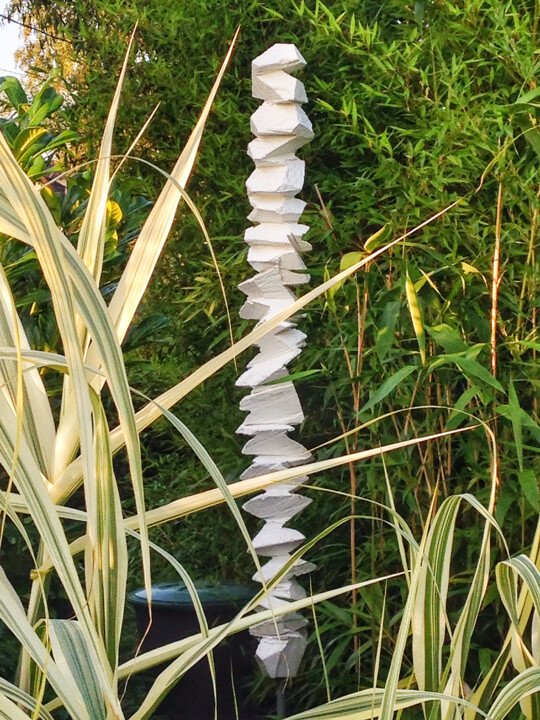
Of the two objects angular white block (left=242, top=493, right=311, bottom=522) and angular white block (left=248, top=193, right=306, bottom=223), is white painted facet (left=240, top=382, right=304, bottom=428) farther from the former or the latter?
angular white block (left=248, top=193, right=306, bottom=223)

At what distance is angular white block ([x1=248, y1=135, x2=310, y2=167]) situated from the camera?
6.11 ft

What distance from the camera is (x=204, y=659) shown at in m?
1.94

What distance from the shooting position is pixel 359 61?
7.02ft

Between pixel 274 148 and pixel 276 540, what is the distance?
84cm

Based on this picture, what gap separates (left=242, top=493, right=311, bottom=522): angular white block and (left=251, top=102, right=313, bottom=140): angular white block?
771mm

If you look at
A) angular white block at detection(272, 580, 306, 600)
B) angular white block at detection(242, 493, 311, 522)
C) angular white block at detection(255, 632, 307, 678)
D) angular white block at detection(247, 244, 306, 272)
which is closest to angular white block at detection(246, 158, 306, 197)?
angular white block at detection(247, 244, 306, 272)

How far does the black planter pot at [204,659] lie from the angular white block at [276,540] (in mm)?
219

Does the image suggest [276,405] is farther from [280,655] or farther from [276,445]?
[280,655]

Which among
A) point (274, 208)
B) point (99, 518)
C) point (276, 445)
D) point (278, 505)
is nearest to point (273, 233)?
point (274, 208)

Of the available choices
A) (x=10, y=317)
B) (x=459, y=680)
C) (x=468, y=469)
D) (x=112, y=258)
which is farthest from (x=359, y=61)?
(x=459, y=680)

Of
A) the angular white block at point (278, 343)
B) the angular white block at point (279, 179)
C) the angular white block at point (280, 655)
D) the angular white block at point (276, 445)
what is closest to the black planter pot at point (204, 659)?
the angular white block at point (280, 655)

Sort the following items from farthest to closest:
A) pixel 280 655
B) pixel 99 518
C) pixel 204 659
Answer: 1. pixel 204 659
2. pixel 280 655
3. pixel 99 518

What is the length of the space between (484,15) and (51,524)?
154 centimetres

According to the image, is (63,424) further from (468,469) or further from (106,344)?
(468,469)
